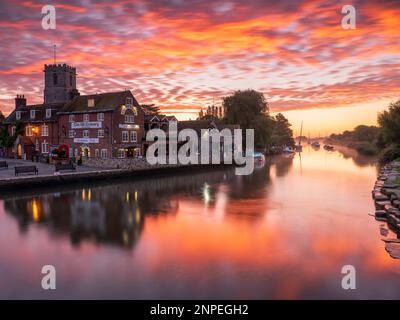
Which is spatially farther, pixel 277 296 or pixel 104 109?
pixel 104 109

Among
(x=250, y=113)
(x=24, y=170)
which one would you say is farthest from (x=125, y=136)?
(x=250, y=113)

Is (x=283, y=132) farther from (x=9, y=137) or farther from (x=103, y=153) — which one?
(x=9, y=137)

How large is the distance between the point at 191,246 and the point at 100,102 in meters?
44.1

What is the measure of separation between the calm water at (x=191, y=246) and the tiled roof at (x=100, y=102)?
959 inches

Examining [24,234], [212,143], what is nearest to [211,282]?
[24,234]

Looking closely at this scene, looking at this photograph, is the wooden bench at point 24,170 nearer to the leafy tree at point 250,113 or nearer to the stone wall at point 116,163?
the stone wall at point 116,163

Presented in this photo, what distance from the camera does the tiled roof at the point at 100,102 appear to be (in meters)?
56.1

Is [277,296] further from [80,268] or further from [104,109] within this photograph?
[104,109]

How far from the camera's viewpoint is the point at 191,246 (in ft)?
61.5

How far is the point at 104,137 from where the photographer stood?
183ft

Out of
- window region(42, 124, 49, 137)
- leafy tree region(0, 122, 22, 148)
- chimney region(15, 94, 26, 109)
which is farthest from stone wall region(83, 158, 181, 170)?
chimney region(15, 94, 26, 109)

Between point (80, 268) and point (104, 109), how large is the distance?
43.3m

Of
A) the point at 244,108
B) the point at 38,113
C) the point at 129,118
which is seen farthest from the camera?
the point at 244,108

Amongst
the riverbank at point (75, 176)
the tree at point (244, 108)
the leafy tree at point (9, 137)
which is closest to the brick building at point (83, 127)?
the leafy tree at point (9, 137)
